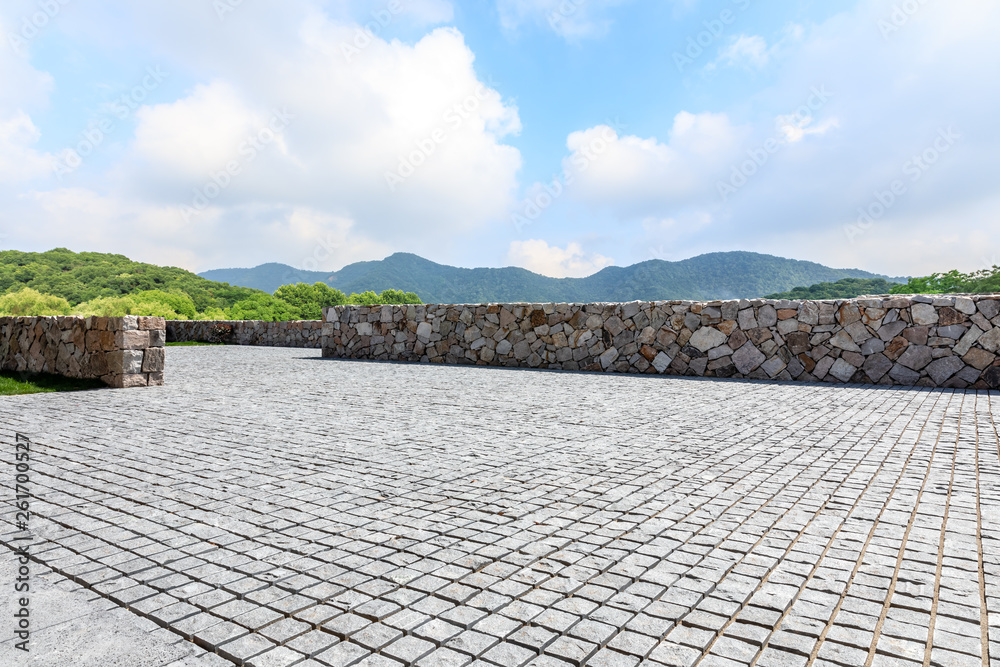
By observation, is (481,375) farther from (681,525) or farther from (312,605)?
(312,605)

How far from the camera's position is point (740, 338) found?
34.1 feet

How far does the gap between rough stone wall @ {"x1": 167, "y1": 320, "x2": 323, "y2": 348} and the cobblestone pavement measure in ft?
47.5

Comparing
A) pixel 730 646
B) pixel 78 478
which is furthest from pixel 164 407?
pixel 730 646

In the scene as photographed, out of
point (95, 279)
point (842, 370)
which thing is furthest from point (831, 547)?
point (95, 279)

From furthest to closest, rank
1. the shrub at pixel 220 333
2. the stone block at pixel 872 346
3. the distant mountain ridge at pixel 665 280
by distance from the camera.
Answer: the distant mountain ridge at pixel 665 280, the shrub at pixel 220 333, the stone block at pixel 872 346

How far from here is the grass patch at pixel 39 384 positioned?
27.0 feet

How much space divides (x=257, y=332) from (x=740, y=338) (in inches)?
685

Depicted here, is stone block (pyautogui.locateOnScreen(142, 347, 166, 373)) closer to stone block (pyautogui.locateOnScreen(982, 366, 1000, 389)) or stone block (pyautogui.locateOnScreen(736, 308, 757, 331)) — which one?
stone block (pyautogui.locateOnScreen(736, 308, 757, 331))

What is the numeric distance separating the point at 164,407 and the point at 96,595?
521 centimetres

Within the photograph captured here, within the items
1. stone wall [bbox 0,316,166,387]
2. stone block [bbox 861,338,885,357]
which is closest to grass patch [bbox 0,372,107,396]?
stone wall [bbox 0,316,166,387]

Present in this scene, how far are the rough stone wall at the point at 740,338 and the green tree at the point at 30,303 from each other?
3976cm

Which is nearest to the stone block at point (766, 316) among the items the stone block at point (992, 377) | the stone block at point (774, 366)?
the stone block at point (774, 366)

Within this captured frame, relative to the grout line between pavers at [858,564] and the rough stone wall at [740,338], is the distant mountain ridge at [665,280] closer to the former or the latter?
Answer: the rough stone wall at [740,338]

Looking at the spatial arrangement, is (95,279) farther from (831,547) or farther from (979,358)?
(831,547)
